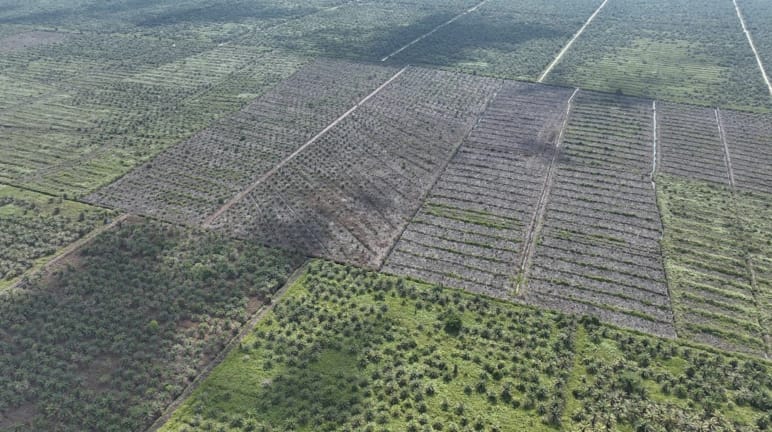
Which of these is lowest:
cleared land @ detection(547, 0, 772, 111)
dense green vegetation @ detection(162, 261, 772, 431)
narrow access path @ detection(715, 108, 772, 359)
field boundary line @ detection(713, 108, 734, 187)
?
dense green vegetation @ detection(162, 261, 772, 431)

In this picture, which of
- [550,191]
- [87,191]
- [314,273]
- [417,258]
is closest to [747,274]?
[550,191]

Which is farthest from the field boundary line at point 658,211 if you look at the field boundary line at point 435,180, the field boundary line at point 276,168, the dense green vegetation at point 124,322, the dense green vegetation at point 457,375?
the field boundary line at point 276,168

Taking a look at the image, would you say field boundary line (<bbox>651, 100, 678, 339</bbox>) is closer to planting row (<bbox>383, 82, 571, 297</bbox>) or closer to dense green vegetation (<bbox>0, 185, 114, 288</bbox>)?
→ planting row (<bbox>383, 82, 571, 297</bbox>)

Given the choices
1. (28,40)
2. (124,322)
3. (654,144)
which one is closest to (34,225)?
(124,322)

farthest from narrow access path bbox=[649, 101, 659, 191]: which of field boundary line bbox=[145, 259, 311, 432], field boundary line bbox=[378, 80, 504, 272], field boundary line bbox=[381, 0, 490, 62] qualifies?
field boundary line bbox=[381, 0, 490, 62]

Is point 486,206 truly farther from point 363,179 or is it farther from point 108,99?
point 108,99

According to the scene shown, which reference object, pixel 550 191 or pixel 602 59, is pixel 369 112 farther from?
pixel 602 59
